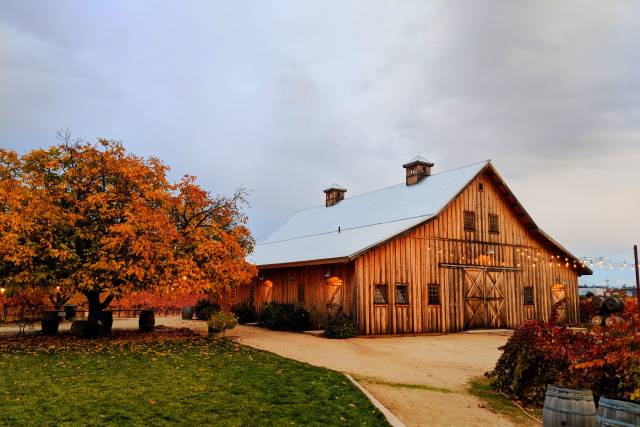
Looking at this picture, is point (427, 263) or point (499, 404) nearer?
point (499, 404)

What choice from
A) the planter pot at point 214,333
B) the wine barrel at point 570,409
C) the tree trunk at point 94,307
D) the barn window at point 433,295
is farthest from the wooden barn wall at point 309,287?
the wine barrel at point 570,409

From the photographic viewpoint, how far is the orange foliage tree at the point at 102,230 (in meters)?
15.5

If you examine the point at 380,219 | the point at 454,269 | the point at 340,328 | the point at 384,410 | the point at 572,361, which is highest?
the point at 380,219

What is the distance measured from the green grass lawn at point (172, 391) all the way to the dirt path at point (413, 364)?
2.61 ft

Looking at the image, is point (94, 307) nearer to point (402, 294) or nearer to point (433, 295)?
point (402, 294)

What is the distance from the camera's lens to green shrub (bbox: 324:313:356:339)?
19453 millimetres

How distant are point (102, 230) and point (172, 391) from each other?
8675 millimetres

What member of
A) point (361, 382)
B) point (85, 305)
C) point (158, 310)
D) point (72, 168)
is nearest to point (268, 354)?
point (361, 382)

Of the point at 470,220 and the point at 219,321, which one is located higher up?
the point at 470,220

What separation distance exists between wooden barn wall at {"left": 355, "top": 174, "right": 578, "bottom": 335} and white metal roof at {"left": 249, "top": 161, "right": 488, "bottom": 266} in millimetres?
649

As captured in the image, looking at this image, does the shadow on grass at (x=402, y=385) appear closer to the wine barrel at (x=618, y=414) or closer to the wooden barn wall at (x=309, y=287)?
the wine barrel at (x=618, y=414)

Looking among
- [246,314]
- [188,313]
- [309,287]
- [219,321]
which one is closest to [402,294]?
[309,287]

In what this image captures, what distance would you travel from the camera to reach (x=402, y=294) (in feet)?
71.5

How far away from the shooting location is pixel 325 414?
26.5ft
